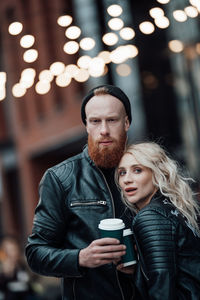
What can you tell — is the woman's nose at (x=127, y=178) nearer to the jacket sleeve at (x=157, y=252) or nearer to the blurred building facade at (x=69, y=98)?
the jacket sleeve at (x=157, y=252)

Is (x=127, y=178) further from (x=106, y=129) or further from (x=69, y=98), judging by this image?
(x=69, y=98)

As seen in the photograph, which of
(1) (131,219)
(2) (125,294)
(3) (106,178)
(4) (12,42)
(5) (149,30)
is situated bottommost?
(2) (125,294)

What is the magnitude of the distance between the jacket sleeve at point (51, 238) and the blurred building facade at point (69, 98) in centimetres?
408

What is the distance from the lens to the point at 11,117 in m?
23.5

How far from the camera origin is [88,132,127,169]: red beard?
3455 mm

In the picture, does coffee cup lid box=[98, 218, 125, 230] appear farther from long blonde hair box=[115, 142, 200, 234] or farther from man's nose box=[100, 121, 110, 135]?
man's nose box=[100, 121, 110, 135]

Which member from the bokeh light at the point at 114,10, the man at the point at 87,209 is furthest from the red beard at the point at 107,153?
the bokeh light at the point at 114,10

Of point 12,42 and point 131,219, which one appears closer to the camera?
point 131,219

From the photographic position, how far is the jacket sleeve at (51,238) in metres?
3.21

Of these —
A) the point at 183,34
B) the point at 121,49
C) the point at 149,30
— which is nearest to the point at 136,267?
the point at 149,30

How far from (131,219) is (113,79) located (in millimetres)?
12423

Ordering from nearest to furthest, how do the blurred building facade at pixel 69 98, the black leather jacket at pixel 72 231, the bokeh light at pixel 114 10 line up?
the black leather jacket at pixel 72 231 → the bokeh light at pixel 114 10 → the blurred building facade at pixel 69 98

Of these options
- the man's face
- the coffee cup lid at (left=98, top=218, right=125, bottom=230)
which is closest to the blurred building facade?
the man's face

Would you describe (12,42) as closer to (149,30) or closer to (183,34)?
(183,34)
